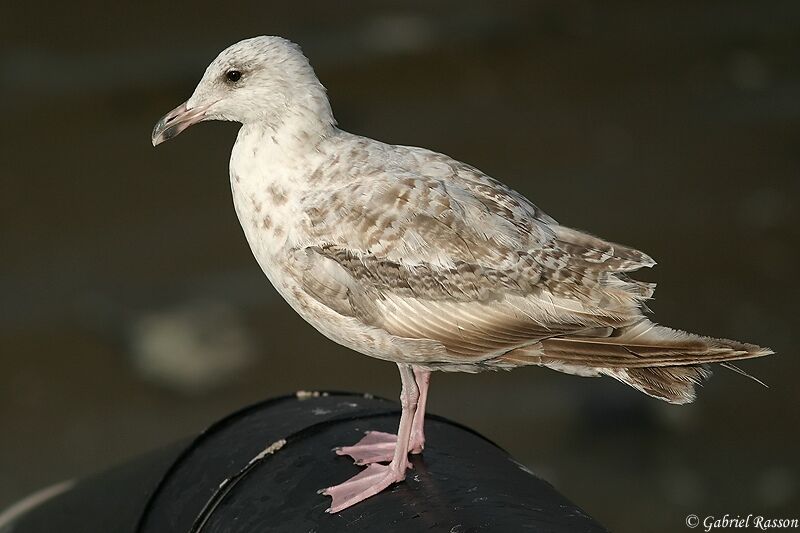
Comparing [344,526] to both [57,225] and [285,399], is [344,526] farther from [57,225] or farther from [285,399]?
[57,225]

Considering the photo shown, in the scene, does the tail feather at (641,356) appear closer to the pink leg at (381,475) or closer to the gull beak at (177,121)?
the pink leg at (381,475)

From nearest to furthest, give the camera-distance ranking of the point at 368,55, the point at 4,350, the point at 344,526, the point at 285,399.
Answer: the point at 344,526 → the point at 285,399 → the point at 4,350 → the point at 368,55

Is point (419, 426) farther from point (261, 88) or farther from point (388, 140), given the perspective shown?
point (388, 140)

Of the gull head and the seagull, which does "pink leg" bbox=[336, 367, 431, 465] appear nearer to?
the seagull

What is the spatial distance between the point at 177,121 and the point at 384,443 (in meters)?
1.07

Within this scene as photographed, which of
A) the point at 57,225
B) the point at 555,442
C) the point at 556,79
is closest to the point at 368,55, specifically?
the point at 556,79

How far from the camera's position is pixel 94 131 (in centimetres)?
676

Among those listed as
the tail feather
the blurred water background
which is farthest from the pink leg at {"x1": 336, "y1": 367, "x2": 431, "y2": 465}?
the blurred water background

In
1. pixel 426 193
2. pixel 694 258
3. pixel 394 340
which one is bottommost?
pixel 694 258

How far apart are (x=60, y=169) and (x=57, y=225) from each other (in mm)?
349

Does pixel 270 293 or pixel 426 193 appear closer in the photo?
pixel 426 193

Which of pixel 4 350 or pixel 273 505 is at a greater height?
pixel 273 505

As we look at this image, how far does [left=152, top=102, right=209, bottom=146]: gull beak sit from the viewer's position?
9.62ft

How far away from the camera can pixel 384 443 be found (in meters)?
3.10
